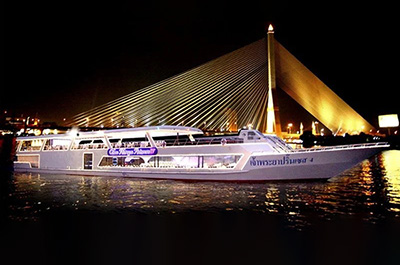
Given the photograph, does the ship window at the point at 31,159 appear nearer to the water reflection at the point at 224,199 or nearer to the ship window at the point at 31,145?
the ship window at the point at 31,145

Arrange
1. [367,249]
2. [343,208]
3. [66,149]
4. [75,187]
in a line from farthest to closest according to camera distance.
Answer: [66,149] → [75,187] → [343,208] → [367,249]

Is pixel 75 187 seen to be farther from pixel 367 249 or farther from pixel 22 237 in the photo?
pixel 367 249

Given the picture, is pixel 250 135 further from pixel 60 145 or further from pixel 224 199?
pixel 60 145

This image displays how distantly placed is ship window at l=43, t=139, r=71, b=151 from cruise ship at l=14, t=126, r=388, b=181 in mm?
106

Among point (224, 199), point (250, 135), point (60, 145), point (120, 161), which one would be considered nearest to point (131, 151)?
point (120, 161)

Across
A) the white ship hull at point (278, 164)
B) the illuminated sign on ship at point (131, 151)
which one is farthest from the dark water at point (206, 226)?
the illuminated sign on ship at point (131, 151)

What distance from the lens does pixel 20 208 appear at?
38.9 feet

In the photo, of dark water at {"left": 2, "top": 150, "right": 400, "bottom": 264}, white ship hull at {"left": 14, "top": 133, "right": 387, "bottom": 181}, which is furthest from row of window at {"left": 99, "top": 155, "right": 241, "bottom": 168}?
dark water at {"left": 2, "top": 150, "right": 400, "bottom": 264}

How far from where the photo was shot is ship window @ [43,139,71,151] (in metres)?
25.6

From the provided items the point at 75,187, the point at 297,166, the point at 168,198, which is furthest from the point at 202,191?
the point at 75,187

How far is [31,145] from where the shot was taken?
28.0 metres

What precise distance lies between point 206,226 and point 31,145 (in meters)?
23.8

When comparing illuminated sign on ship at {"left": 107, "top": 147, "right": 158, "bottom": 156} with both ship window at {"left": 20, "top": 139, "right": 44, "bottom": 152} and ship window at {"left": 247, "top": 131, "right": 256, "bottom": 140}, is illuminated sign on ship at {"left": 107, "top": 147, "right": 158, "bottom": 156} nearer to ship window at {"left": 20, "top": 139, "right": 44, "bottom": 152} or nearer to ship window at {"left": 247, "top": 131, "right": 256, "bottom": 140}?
ship window at {"left": 247, "top": 131, "right": 256, "bottom": 140}

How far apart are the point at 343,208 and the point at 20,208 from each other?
1156 centimetres
